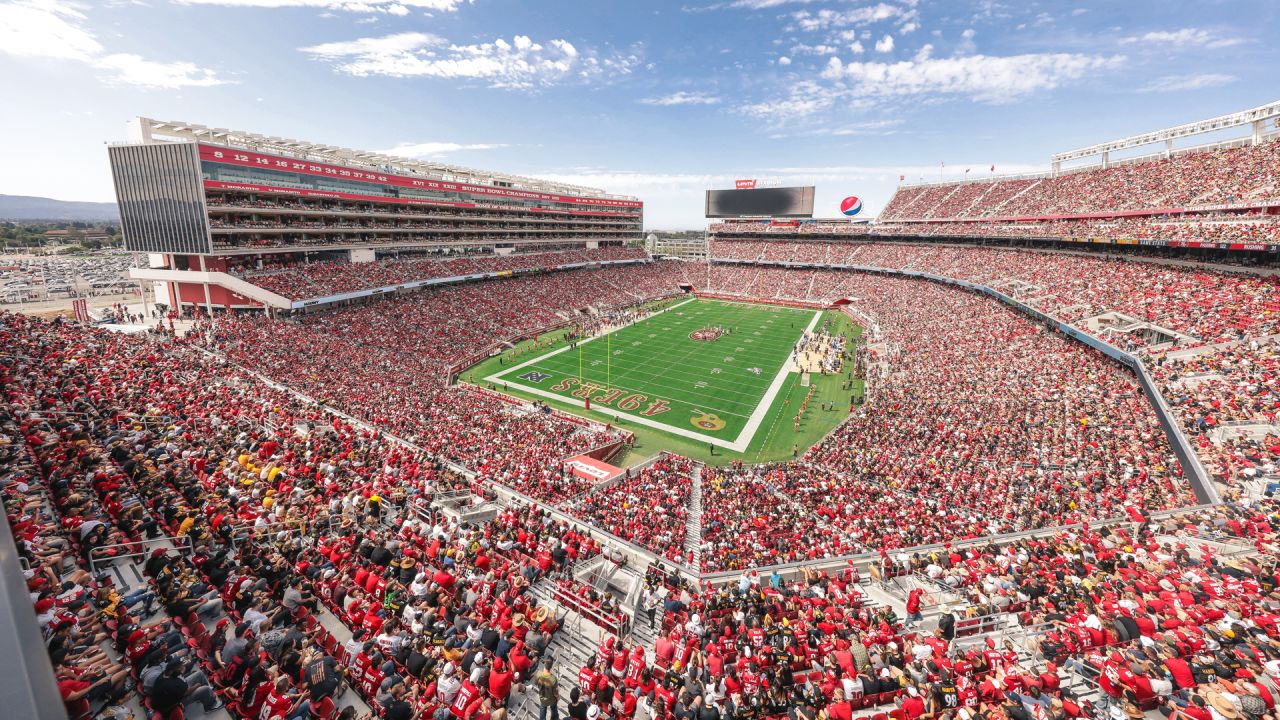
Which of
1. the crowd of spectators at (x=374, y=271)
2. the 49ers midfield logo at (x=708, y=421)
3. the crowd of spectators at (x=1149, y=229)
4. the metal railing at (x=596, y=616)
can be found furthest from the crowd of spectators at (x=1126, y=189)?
the crowd of spectators at (x=374, y=271)

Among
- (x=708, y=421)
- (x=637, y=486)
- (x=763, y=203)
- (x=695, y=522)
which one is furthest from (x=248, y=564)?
(x=763, y=203)

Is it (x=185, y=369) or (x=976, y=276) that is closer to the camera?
(x=185, y=369)

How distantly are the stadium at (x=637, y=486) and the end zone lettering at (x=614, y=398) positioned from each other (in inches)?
13.3

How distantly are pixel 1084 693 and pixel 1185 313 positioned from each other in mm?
28384

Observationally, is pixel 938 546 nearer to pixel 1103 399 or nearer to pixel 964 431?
pixel 964 431

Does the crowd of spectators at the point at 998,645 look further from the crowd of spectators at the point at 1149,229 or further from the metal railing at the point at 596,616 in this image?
Answer: the crowd of spectators at the point at 1149,229

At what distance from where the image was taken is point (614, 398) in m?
32.4

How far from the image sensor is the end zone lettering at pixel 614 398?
30844mm

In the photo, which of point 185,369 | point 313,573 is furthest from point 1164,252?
point 185,369

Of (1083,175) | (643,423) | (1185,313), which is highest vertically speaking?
(1083,175)

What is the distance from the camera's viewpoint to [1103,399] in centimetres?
2211

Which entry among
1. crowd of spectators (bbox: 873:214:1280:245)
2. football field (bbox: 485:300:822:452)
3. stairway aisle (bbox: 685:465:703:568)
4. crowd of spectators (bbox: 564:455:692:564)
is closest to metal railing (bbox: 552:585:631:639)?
crowd of spectators (bbox: 564:455:692:564)

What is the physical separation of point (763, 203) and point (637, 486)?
249 feet

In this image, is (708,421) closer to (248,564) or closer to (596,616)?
(596,616)
